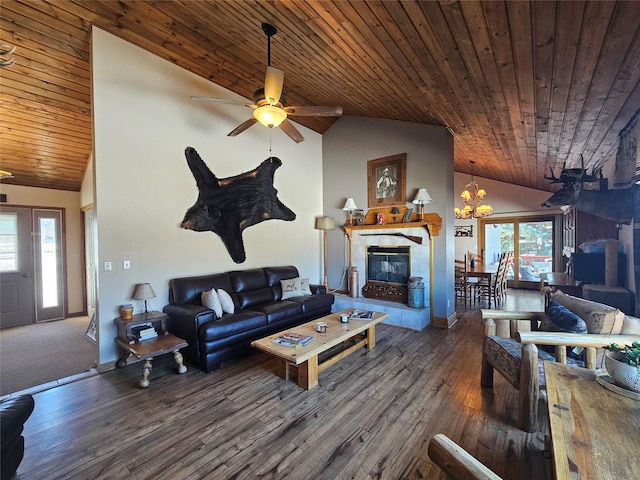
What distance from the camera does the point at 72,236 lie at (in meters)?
5.21

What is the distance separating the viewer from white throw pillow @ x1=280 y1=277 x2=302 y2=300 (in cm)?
447

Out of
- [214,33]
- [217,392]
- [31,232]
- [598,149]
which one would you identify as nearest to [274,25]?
[214,33]

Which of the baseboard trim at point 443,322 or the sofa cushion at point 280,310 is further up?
the sofa cushion at point 280,310

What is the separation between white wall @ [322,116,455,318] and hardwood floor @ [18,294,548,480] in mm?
1869

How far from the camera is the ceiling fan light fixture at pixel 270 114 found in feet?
9.32

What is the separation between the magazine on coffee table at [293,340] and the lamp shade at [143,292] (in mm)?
1583

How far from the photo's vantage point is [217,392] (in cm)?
258

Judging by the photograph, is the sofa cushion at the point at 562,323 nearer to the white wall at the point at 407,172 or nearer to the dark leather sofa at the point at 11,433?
the white wall at the point at 407,172

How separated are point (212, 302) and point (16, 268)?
4125 mm

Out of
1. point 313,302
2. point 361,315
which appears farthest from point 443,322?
point 313,302

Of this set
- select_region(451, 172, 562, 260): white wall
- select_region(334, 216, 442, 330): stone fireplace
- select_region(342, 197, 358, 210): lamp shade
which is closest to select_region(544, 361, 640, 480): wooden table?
select_region(334, 216, 442, 330): stone fireplace

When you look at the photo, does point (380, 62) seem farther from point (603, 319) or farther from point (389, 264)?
point (389, 264)

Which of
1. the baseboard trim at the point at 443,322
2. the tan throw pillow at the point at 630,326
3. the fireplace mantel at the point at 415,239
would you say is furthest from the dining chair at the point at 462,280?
the tan throw pillow at the point at 630,326

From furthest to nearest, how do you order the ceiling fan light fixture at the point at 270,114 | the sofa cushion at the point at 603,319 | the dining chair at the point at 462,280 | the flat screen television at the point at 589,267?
the dining chair at the point at 462,280 < the flat screen television at the point at 589,267 < the ceiling fan light fixture at the point at 270,114 < the sofa cushion at the point at 603,319
